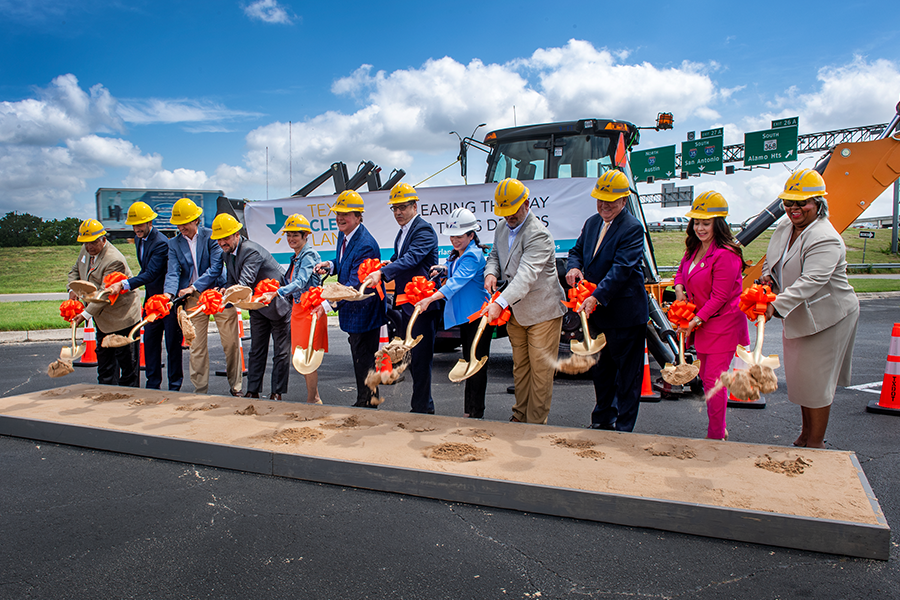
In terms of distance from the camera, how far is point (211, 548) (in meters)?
2.81

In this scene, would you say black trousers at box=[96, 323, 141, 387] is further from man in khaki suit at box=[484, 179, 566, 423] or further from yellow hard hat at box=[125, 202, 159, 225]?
man in khaki suit at box=[484, 179, 566, 423]

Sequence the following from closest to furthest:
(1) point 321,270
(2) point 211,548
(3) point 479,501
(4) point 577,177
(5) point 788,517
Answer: (5) point 788,517, (2) point 211,548, (3) point 479,501, (1) point 321,270, (4) point 577,177

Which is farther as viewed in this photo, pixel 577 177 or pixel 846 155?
pixel 577 177

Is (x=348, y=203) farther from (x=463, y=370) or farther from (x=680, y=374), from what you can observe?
(x=680, y=374)

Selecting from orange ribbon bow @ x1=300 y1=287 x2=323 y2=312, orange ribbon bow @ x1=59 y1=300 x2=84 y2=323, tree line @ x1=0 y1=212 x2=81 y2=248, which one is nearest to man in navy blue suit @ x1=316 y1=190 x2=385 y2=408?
orange ribbon bow @ x1=300 y1=287 x2=323 y2=312

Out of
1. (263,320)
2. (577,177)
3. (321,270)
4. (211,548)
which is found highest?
(577,177)

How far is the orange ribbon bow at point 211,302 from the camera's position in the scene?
5.27 meters

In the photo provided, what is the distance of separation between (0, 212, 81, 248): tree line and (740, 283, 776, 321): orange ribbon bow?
127 feet

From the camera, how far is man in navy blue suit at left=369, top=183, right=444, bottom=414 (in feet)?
16.1

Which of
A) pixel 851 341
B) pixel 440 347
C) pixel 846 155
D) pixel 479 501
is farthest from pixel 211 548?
pixel 846 155

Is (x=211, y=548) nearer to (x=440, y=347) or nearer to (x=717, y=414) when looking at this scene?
(x=717, y=414)

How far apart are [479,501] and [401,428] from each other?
112 cm


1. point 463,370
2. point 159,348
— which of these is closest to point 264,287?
point 159,348

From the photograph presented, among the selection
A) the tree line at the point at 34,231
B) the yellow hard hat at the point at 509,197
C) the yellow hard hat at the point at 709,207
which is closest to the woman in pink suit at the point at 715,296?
the yellow hard hat at the point at 709,207
